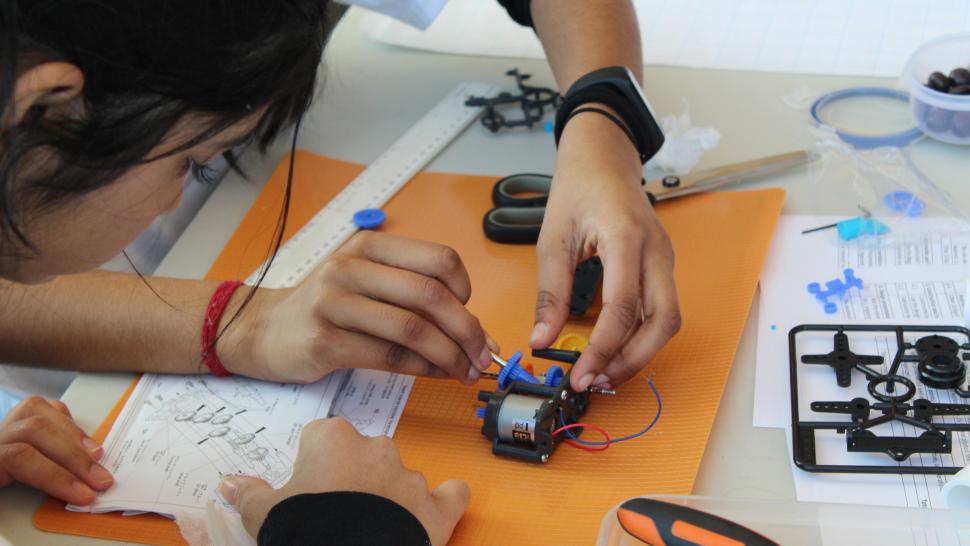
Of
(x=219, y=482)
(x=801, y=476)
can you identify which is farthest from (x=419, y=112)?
(x=801, y=476)

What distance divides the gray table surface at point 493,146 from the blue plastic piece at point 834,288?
0.23ft

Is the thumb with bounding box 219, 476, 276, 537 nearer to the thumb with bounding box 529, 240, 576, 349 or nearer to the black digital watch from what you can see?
the thumb with bounding box 529, 240, 576, 349

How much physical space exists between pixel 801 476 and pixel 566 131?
1.58ft

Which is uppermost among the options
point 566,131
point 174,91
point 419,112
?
point 174,91

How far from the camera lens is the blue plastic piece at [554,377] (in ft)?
3.05

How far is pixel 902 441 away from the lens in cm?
83

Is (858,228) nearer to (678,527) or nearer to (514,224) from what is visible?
(514,224)

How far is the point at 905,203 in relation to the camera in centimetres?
114

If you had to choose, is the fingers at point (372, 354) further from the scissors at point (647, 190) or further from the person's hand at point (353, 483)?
the scissors at point (647, 190)

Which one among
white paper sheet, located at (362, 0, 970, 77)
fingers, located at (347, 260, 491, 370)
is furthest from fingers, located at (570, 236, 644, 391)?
white paper sheet, located at (362, 0, 970, 77)

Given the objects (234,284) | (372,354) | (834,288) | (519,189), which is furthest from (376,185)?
(834,288)

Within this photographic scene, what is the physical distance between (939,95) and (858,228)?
233mm

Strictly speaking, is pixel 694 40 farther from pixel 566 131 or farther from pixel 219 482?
pixel 219 482

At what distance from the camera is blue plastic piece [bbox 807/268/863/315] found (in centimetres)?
102
